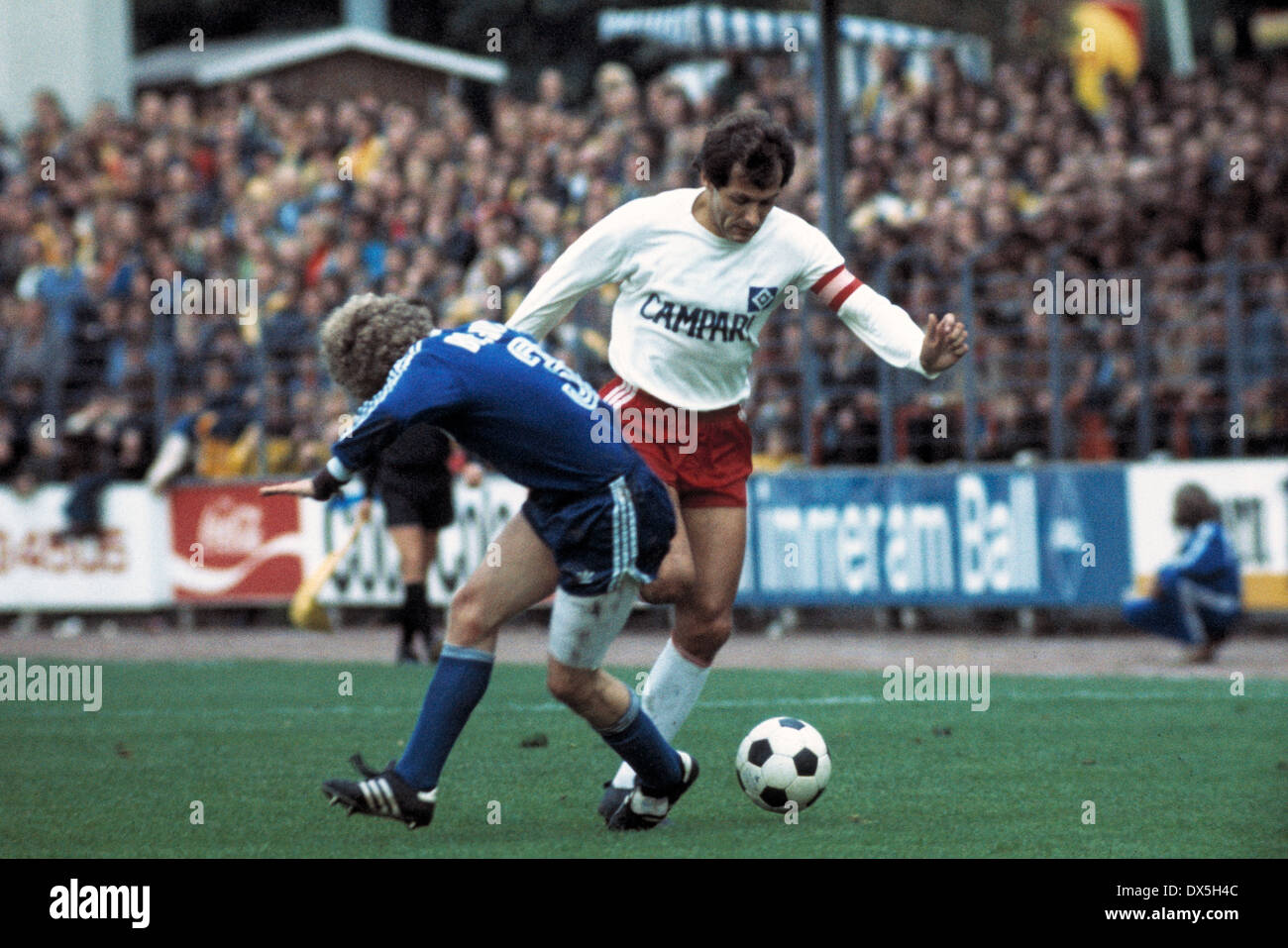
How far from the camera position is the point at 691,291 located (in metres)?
7.00

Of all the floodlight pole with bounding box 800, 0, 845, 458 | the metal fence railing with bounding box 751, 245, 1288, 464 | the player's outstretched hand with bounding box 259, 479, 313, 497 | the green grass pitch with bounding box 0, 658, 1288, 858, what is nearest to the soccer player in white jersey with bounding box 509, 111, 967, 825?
the green grass pitch with bounding box 0, 658, 1288, 858

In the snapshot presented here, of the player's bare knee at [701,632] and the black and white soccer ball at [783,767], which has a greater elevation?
the player's bare knee at [701,632]

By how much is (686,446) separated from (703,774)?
5.16 ft

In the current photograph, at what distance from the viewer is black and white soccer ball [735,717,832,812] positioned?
6922 millimetres

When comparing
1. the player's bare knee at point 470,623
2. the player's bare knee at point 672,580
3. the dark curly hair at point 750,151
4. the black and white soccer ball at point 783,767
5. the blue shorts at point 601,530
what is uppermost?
the dark curly hair at point 750,151

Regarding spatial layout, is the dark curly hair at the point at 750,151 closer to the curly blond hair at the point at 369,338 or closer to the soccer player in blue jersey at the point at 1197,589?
the curly blond hair at the point at 369,338

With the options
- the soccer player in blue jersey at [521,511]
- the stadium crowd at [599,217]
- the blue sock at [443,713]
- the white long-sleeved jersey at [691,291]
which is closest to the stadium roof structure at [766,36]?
the stadium crowd at [599,217]

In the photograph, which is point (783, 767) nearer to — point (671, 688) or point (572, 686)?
point (671, 688)

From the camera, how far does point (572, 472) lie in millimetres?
6277

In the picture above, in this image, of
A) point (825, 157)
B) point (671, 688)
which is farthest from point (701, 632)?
point (825, 157)

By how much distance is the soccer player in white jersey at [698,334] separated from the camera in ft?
22.9

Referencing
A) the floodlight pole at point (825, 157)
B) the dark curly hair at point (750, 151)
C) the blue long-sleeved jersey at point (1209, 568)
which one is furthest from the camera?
the floodlight pole at point (825, 157)

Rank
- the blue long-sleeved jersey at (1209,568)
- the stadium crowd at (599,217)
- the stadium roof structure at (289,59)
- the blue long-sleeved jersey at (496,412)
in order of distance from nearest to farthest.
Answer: the blue long-sleeved jersey at (496,412) < the blue long-sleeved jersey at (1209,568) < the stadium crowd at (599,217) < the stadium roof structure at (289,59)

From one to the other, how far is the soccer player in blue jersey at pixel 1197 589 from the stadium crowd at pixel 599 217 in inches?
61.6
